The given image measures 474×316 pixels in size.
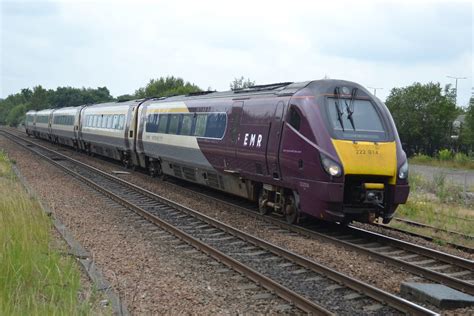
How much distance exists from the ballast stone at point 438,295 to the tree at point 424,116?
151ft

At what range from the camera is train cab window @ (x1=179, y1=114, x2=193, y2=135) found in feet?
55.0

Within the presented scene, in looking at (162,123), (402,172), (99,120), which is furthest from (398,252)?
(99,120)

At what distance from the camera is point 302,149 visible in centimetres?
1062

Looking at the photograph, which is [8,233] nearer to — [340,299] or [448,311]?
[340,299]

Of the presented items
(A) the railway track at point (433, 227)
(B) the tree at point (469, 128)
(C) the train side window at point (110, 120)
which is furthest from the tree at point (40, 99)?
(A) the railway track at point (433, 227)

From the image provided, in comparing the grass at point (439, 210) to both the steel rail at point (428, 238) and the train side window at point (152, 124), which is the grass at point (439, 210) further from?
the train side window at point (152, 124)

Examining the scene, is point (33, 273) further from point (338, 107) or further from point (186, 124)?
point (186, 124)

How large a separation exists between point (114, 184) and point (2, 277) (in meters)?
12.9

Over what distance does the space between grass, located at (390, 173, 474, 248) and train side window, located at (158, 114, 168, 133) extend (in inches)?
322

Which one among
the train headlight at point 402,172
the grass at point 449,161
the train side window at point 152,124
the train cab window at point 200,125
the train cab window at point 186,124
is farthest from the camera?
the grass at point 449,161

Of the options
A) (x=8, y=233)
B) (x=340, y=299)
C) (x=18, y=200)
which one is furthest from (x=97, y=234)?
(x=340, y=299)

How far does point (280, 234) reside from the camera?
35.6 ft

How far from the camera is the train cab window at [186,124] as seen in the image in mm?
16750

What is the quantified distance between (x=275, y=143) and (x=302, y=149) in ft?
3.69
